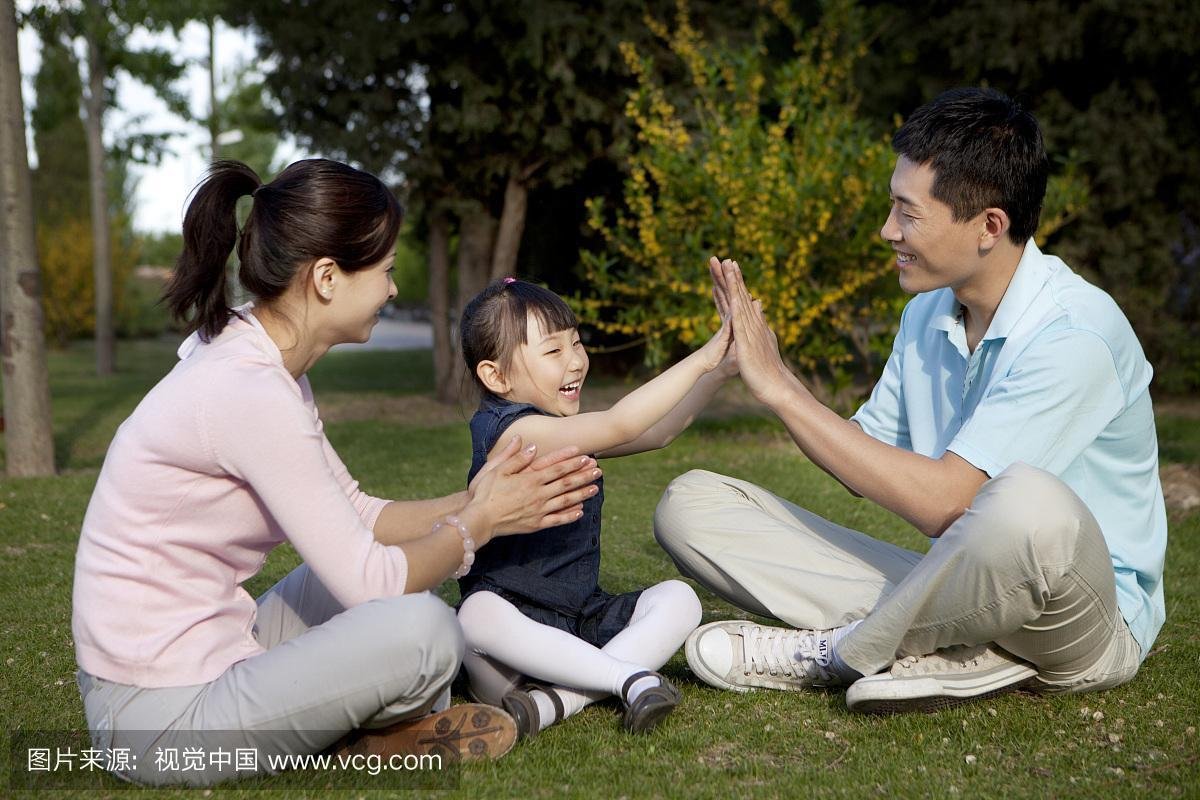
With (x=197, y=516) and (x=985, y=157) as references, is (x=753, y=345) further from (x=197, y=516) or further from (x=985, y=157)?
(x=197, y=516)

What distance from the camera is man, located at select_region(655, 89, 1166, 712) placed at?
9.23 feet

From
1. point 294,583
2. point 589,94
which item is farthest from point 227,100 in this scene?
point 294,583

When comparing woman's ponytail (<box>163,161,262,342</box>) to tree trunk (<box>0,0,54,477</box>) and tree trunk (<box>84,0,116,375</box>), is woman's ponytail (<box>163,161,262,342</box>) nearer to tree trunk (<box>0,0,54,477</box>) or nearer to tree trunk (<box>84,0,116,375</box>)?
tree trunk (<box>0,0,54,477</box>)

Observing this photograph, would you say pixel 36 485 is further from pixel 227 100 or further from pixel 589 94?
pixel 227 100

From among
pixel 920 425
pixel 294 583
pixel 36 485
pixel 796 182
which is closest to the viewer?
pixel 294 583

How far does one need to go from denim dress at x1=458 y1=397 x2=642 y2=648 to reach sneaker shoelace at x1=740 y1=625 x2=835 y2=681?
0.37 meters

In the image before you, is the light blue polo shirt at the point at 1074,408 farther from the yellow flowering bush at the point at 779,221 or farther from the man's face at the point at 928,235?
the yellow flowering bush at the point at 779,221

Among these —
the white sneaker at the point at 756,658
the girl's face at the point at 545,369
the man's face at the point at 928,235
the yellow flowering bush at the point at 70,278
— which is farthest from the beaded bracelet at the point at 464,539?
the yellow flowering bush at the point at 70,278

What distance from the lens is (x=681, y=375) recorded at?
3.23m

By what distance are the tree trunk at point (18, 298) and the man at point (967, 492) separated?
559 cm

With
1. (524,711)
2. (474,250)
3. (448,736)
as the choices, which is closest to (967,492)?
(524,711)

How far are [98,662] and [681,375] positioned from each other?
1643 mm

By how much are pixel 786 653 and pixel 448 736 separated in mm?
1059

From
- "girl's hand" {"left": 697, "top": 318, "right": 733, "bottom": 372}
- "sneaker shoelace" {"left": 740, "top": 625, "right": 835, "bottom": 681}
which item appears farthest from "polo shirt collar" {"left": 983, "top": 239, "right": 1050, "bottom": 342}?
"sneaker shoelace" {"left": 740, "top": 625, "right": 835, "bottom": 681}
